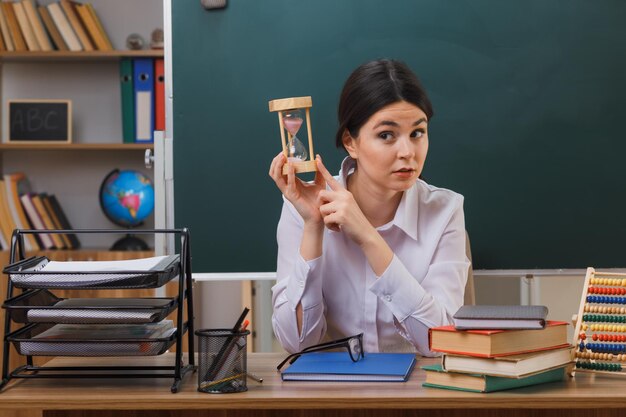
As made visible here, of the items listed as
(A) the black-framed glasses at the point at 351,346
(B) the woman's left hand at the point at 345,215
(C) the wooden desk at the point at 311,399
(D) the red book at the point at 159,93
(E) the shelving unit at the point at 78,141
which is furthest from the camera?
(E) the shelving unit at the point at 78,141

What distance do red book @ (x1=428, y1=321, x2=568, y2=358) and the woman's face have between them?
0.57 m

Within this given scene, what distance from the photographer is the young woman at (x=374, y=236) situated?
191 cm

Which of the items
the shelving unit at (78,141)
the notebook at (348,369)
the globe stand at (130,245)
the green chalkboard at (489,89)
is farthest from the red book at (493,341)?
the shelving unit at (78,141)

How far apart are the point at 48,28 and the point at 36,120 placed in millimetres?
469

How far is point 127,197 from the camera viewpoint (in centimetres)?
436

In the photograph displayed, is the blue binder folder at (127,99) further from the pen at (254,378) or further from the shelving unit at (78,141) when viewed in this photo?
the pen at (254,378)

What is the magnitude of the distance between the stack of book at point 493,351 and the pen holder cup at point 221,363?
338 millimetres

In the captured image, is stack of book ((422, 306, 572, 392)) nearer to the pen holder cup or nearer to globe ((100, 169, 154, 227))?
the pen holder cup

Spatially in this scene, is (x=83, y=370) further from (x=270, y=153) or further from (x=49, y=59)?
(x=49, y=59)

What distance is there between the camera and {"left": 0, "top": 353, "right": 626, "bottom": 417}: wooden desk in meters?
1.44

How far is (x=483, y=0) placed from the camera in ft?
8.65

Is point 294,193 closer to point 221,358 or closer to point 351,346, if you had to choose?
point 351,346

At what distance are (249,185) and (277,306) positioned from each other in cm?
70

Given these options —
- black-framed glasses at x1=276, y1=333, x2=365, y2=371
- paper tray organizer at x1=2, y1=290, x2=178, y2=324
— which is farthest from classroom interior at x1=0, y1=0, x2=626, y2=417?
paper tray organizer at x1=2, y1=290, x2=178, y2=324
